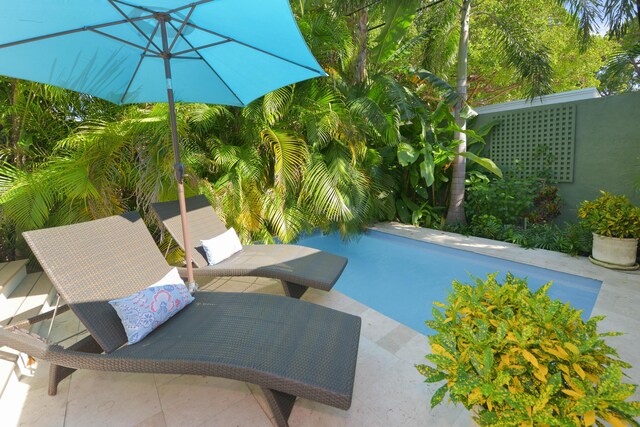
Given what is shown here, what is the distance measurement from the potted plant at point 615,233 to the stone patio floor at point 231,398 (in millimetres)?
1520

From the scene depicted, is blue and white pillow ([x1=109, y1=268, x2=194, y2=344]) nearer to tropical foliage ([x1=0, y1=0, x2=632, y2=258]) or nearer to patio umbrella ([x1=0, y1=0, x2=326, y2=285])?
patio umbrella ([x1=0, y1=0, x2=326, y2=285])

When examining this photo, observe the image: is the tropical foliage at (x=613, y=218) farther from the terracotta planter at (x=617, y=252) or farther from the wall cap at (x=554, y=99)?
the wall cap at (x=554, y=99)

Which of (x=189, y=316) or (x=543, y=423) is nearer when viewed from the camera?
(x=543, y=423)

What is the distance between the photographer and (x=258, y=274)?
10.3ft

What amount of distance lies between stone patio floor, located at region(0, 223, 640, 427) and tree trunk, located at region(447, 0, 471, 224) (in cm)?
391

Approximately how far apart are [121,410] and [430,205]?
6.90m

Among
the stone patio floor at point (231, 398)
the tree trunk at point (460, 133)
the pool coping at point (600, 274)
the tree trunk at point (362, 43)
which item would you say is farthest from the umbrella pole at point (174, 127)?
the tree trunk at point (460, 133)

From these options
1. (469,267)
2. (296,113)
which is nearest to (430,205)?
(469,267)

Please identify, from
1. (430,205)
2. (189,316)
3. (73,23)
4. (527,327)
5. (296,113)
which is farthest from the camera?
(430,205)

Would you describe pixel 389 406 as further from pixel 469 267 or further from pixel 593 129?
pixel 593 129

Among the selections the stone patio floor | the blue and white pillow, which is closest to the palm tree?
the stone patio floor

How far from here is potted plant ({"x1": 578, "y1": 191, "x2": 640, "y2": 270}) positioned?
3.86m

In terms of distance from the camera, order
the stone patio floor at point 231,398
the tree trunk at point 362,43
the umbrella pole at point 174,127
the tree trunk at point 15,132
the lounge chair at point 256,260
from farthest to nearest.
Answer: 1. the tree trunk at point 362,43
2. the tree trunk at point 15,132
3. the lounge chair at point 256,260
4. the umbrella pole at point 174,127
5. the stone patio floor at point 231,398

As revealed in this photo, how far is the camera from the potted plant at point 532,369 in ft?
3.40
